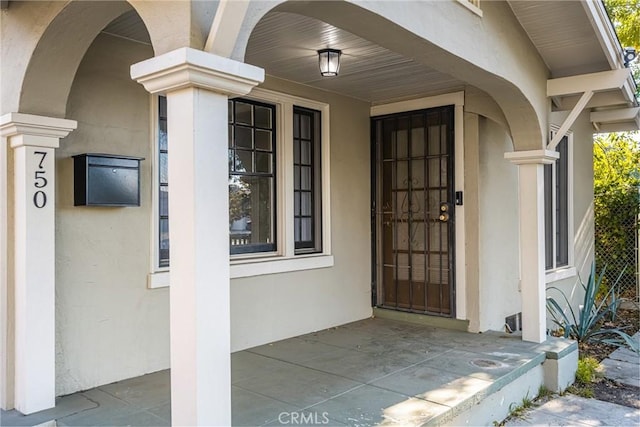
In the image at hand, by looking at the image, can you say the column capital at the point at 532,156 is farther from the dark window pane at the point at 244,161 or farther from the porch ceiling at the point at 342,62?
the dark window pane at the point at 244,161

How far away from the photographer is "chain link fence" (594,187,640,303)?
809 cm

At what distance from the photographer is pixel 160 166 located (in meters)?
3.83

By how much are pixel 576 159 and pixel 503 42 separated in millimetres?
3841

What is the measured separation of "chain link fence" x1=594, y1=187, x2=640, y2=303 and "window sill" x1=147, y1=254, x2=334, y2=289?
5.54 m

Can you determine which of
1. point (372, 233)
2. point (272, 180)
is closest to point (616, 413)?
point (372, 233)

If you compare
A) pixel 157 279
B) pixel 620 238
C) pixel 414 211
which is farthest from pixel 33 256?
pixel 620 238

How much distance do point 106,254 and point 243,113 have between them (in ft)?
5.79

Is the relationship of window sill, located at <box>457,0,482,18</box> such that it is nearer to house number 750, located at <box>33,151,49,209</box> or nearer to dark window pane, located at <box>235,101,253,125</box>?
dark window pane, located at <box>235,101,253,125</box>

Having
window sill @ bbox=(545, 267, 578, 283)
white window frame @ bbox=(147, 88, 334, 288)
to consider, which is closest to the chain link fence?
window sill @ bbox=(545, 267, 578, 283)

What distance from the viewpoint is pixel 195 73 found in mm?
1878

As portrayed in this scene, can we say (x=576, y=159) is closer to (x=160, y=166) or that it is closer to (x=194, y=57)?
(x=160, y=166)

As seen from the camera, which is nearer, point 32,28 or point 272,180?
point 32,28

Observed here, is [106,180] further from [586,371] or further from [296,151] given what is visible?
[586,371]

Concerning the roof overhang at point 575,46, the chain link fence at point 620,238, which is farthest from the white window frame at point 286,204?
the chain link fence at point 620,238
